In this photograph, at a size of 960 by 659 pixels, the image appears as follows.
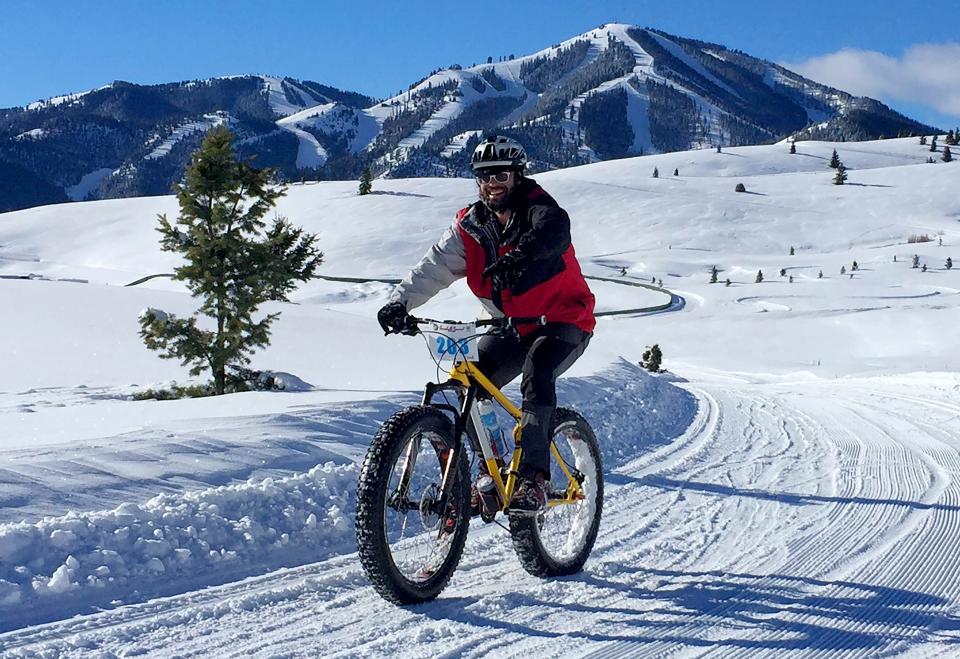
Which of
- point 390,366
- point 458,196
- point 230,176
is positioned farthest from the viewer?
point 458,196

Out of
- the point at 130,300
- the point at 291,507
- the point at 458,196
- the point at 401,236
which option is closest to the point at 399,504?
the point at 291,507

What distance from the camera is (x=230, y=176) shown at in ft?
59.0

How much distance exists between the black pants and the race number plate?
34 cm

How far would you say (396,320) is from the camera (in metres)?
4.38

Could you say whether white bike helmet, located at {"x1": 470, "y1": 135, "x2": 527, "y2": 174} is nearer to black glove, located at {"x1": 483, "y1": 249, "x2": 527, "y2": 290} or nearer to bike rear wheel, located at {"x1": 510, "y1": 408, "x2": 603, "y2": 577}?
black glove, located at {"x1": 483, "y1": 249, "x2": 527, "y2": 290}

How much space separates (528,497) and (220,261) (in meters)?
14.7

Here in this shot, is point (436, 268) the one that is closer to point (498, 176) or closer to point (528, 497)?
point (498, 176)

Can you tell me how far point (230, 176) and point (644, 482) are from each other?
13.6 meters

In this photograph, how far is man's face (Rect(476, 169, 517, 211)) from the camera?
4.59 m

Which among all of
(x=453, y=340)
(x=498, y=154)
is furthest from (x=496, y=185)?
(x=453, y=340)

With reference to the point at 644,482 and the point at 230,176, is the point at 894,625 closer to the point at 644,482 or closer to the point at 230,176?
the point at 644,482

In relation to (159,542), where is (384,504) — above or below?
above

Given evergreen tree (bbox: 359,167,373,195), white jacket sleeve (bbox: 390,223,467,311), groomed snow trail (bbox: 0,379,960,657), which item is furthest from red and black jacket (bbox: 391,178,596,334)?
evergreen tree (bbox: 359,167,373,195)

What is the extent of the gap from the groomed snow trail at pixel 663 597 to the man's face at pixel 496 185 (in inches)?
86.4
